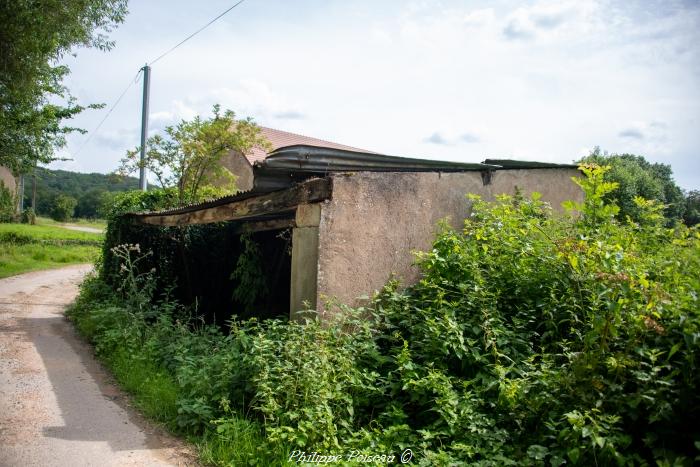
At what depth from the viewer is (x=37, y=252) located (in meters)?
21.5

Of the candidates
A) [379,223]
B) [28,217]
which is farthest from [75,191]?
[379,223]

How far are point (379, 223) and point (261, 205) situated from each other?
1.42m

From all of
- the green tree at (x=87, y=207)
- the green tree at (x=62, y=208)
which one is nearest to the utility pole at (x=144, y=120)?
the green tree at (x=62, y=208)

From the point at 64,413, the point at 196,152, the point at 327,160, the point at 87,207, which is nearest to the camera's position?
the point at 64,413

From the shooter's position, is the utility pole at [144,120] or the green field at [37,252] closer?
the utility pole at [144,120]

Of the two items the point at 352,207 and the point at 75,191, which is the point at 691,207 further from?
the point at 75,191

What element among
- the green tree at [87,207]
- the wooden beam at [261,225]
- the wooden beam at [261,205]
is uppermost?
the green tree at [87,207]

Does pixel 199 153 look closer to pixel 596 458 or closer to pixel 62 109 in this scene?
pixel 62 109

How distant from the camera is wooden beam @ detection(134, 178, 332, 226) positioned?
536 cm

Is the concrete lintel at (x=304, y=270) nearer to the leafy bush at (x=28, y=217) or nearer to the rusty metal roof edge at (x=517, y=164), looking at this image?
the rusty metal roof edge at (x=517, y=164)

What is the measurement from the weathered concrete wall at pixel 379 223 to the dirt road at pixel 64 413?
212cm

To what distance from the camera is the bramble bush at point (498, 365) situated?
3.43 metres

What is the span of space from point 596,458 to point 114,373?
19.0 feet

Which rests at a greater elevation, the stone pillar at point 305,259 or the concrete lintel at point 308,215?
the concrete lintel at point 308,215
